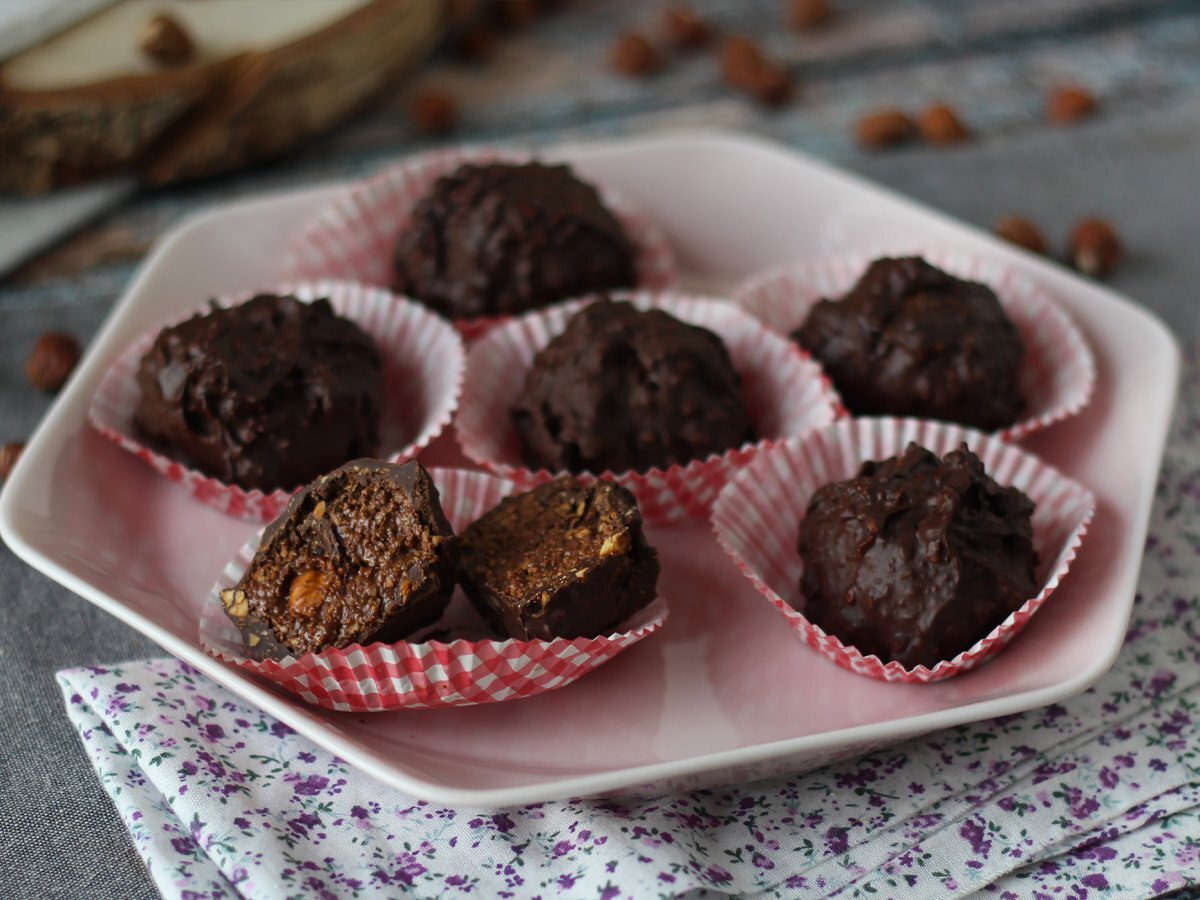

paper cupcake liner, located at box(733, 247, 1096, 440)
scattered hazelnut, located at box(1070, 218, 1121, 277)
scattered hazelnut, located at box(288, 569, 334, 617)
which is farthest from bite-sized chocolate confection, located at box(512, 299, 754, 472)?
scattered hazelnut, located at box(1070, 218, 1121, 277)

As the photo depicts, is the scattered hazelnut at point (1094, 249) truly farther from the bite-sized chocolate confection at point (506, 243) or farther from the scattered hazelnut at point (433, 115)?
the scattered hazelnut at point (433, 115)

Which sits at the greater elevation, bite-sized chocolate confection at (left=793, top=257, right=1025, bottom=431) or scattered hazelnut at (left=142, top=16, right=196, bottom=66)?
scattered hazelnut at (left=142, top=16, right=196, bottom=66)

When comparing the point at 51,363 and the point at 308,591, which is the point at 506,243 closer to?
the point at 308,591

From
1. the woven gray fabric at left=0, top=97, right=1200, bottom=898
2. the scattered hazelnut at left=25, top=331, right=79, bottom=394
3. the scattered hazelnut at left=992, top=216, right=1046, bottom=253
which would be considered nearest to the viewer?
the woven gray fabric at left=0, top=97, right=1200, bottom=898

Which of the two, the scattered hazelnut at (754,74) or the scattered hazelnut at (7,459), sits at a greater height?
the scattered hazelnut at (7,459)

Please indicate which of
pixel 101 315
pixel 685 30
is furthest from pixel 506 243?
pixel 685 30

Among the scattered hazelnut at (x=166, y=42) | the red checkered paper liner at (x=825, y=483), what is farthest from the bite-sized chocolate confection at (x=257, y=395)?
the scattered hazelnut at (x=166, y=42)

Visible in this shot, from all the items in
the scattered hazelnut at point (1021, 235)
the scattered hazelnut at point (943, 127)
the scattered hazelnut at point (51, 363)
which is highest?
the scattered hazelnut at point (51, 363)

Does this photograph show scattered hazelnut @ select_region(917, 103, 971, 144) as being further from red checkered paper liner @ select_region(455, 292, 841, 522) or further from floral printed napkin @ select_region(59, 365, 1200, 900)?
floral printed napkin @ select_region(59, 365, 1200, 900)
